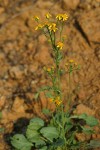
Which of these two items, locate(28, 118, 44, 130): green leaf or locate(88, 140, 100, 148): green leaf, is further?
locate(28, 118, 44, 130): green leaf

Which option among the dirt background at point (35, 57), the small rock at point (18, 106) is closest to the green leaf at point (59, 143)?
the dirt background at point (35, 57)

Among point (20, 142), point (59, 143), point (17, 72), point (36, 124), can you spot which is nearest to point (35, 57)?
point (17, 72)

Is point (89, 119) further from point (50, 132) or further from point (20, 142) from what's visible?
point (20, 142)

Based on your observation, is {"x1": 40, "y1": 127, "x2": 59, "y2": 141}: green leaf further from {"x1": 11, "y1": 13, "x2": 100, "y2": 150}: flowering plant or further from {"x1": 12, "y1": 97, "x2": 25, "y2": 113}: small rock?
{"x1": 12, "y1": 97, "x2": 25, "y2": 113}: small rock

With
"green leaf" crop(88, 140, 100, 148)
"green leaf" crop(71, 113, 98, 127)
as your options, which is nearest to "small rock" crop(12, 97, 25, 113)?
"green leaf" crop(71, 113, 98, 127)

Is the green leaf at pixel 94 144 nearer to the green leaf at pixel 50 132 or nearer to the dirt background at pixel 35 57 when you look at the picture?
the dirt background at pixel 35 57
